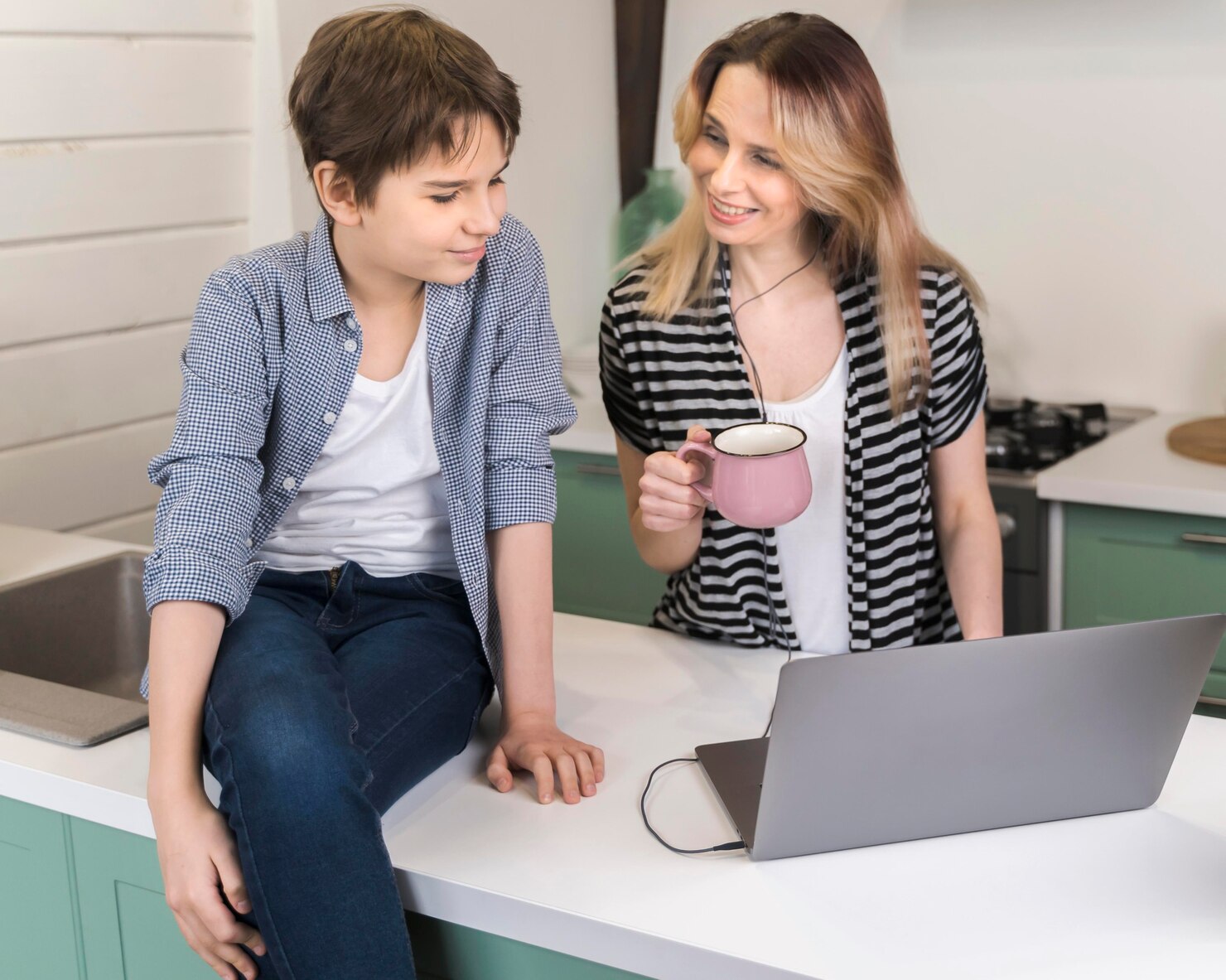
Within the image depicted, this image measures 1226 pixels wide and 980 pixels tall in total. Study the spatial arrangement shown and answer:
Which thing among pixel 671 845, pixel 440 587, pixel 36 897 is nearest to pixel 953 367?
pixel 440 587

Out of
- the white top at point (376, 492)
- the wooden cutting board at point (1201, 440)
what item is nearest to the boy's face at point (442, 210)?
the white top at point (376, 492)

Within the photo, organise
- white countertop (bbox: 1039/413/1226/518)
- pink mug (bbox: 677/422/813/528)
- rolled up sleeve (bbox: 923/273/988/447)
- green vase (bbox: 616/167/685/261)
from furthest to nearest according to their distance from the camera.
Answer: green vase (bbox: 616/167/685/261) < white countertop (bbox: 1039/413/1226/518) < rolled up sleeve (bbox: 923/273/988/447) < pink mug (bbox: 677/422/813/528)

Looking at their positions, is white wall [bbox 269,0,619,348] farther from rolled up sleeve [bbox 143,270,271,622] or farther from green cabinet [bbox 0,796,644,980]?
green cabinet [bbox 0,796,644,980]

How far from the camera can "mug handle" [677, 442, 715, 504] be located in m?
1.22

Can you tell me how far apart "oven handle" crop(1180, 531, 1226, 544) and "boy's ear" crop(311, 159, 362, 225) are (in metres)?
1.42

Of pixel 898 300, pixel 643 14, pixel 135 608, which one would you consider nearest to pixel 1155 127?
pixel 643 14

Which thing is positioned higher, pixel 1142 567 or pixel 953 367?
pixel 953 367

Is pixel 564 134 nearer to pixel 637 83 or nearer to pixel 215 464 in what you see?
pixel 637 83

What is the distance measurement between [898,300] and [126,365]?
1.38m

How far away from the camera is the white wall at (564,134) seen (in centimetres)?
275

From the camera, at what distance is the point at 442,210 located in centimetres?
116

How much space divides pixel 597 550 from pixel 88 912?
1.45 metres

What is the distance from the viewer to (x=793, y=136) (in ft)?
4.74

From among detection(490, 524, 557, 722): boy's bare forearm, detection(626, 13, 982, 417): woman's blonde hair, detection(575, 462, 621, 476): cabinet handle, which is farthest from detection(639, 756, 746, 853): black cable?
detection(575, 462, 621, 476): cabinet handle
